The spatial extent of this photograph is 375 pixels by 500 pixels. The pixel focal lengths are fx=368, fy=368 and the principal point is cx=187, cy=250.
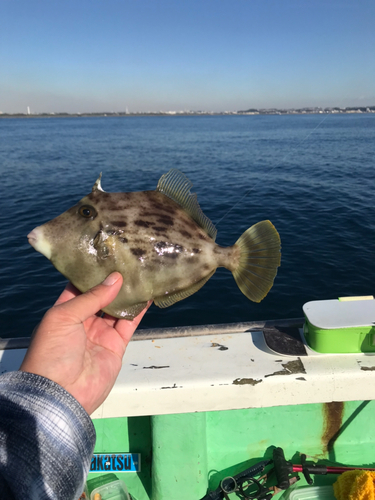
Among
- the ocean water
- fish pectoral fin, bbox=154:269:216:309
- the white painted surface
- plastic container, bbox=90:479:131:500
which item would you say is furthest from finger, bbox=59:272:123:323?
the ocean water

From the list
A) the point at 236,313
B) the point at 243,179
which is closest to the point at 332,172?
the point at 243,179

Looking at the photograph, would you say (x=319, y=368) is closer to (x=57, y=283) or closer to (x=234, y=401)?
(x=234, y=401)

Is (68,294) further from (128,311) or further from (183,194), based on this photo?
(183,194)

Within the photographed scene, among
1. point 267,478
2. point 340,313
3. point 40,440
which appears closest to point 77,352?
point 40,440

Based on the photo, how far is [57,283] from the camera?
33.0 feet

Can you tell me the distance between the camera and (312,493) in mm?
3213

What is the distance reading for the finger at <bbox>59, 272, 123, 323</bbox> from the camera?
209 cm

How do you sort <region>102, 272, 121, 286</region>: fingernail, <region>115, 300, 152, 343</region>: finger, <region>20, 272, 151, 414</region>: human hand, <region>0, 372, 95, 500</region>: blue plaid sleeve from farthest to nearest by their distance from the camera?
1. <region>115, 300, 152, 343</region>: finger
2. <region>102, 272, 121, 286</region>: fingernail
3. <region>20, 272, 151, 414</region>: human hand
4. <region>0, 372, 95, 500</region>: blue plaid sleeve

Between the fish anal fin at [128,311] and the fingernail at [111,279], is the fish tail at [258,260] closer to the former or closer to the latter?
the fish anal fin at [128,311]

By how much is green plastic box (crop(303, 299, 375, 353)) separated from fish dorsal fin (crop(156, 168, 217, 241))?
110 cm

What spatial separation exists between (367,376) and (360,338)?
0.29 metres

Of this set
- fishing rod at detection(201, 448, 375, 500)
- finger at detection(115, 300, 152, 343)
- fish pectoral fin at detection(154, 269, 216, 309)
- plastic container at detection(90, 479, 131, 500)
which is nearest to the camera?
fish pectoral fin at detection(154, 269, 216, 309)

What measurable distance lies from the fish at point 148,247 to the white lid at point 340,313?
64 centimetres

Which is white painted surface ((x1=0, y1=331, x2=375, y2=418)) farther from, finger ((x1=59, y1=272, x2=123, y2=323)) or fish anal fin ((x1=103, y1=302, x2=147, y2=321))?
finger ((x1=59, y1=272, x2=123, y2=323))
